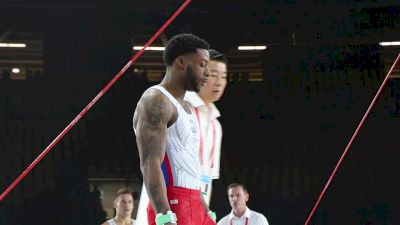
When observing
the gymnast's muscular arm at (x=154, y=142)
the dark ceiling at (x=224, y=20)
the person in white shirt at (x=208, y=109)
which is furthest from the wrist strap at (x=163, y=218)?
the dark ceiling at (x=224, y=20)

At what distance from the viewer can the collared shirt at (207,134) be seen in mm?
4535

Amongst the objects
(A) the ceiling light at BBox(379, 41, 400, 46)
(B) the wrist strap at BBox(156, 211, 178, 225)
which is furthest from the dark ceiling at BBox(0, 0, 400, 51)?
(B) the wrist strap at BBox(156, 211, 178, 225)

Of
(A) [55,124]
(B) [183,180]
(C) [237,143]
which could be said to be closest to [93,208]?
(A) [55,124]

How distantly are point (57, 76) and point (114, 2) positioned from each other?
3.80 ft

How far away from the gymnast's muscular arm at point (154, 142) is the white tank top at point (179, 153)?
0.23 ft

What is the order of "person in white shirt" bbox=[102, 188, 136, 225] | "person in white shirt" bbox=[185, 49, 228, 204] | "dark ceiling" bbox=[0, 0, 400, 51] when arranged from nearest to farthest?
"person in white shirt" bbox=[185, 49, 228, 204] < "person in white shirt" bbox=[102, 188, 136, 225] < "dark ceiling" bbox=[0, 0, 400, 51]

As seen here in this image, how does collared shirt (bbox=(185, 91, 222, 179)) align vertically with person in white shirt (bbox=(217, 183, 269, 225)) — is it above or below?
above

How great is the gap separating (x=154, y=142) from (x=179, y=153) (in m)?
0.19

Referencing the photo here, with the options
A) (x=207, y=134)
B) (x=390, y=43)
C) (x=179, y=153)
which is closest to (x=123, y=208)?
(x=207, y=134)

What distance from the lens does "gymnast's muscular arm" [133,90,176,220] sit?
9.55 ft

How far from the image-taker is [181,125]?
3.10 metres

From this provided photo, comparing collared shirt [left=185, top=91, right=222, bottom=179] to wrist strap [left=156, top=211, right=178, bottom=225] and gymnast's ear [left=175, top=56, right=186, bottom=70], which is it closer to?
gymnast's ear [left=175, top=56, right=186, bottom=70]

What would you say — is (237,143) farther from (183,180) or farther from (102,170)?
(183,180)

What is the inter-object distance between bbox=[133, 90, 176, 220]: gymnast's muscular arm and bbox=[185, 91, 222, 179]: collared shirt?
1458 mm
